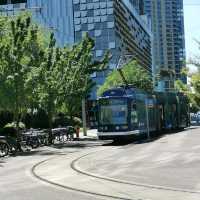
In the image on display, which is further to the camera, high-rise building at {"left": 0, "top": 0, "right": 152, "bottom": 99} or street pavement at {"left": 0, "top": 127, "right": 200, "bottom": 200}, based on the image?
high-rise building at {"left": 0, "top": 0, "right": 152, "bottom": 99}

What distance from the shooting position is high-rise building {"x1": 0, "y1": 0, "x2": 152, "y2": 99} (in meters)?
82.9

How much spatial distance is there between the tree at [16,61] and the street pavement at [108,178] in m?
10.0

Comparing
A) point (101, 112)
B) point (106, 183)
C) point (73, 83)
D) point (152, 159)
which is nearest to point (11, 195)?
point (106, 183)

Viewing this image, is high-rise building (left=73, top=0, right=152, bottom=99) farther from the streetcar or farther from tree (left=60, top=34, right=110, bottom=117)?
the streetcar

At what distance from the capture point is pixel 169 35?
4609 inches

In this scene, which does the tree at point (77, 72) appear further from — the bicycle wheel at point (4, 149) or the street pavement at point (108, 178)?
the street pavement at point (108, 178)

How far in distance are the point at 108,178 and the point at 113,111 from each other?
2023 cm

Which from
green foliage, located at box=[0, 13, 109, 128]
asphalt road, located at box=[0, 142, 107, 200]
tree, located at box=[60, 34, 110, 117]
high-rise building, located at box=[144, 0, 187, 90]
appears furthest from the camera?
high-rise building, located at box=[144, 0, 187, 90]

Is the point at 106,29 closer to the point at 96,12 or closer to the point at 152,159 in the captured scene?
the point at 96,12

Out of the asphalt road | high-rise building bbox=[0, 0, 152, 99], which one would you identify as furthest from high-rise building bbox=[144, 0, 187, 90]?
the asphalt road

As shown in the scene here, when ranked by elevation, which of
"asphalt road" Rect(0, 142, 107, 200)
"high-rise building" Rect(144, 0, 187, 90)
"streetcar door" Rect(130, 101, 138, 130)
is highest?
"high-rise building" Rect(144, 0, 187, 90)

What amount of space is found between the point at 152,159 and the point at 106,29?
303 ft

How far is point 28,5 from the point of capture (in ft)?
270

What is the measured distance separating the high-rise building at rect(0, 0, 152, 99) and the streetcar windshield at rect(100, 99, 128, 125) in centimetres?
3860
